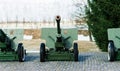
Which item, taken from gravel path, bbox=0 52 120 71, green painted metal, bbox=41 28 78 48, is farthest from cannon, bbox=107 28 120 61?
green painted metal, bbox=41 28 78 48

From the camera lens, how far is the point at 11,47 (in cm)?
1888

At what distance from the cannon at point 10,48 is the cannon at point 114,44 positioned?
137 inches

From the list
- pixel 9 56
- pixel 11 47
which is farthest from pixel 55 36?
pixel 9 56

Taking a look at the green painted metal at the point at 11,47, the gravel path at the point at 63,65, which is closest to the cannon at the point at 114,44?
the gravel path at the point at 63,65

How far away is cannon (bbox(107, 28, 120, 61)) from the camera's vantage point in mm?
17941

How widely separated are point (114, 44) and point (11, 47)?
4205mm

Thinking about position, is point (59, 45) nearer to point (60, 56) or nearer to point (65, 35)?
point (60, 56)

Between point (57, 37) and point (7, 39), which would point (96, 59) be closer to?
point (57, 37)

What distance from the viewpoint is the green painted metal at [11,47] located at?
1834cm

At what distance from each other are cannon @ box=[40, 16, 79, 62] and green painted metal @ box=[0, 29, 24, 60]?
41.2 inches

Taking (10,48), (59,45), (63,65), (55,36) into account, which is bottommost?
(63,65)

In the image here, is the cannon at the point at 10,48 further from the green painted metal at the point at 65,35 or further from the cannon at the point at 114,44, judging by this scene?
the cannon at the point at 114,44

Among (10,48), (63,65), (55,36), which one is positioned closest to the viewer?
(63,65)

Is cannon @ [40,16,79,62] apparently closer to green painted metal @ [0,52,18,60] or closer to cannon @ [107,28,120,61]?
green painted metal @ [0,52,18,60]
